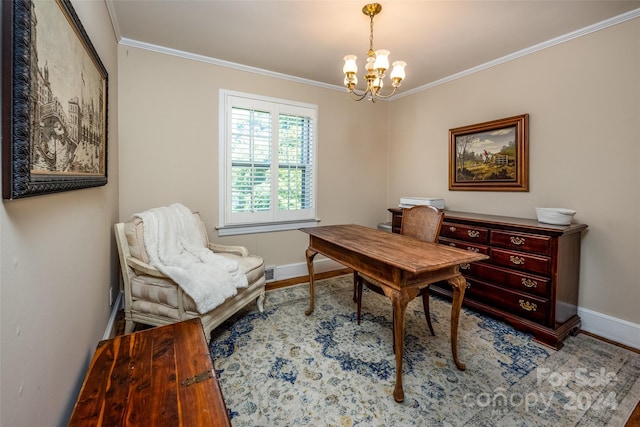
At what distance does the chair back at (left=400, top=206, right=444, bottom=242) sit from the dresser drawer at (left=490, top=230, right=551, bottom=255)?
726 mm

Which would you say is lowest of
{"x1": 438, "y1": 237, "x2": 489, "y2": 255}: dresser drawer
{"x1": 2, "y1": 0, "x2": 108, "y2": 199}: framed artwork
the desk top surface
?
{"x1": 438, "y1": 237, "x2": 489, "y2": 255}: dresser drawer

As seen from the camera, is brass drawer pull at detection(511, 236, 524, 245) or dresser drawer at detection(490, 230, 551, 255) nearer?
dresser drawer at detection(490, 230, 551, 255)

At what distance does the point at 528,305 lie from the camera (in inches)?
94.5

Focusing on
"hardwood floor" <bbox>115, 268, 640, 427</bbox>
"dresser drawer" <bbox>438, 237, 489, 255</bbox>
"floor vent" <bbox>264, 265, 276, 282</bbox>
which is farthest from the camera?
"floor vent" <bbox>264, 265, 276, 282</bbox>

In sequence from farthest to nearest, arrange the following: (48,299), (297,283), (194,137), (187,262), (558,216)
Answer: (297,283)
(194,137)
(558,216)
(187,262)
(48,299)

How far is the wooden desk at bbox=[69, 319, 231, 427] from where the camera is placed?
895mm

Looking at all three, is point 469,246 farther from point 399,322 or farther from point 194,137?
point 194,137

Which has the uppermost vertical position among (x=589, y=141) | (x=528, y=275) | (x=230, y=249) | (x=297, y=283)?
(x=589, y=141)

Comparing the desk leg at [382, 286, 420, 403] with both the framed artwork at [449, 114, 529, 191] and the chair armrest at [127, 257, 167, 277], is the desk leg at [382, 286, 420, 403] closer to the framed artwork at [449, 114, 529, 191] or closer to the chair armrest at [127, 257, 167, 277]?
the chair armrest at [127, 257, 167, 277]

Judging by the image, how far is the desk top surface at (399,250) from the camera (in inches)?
63.3

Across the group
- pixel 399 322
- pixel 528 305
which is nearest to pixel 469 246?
pixel 528 305

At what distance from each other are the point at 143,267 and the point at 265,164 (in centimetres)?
179

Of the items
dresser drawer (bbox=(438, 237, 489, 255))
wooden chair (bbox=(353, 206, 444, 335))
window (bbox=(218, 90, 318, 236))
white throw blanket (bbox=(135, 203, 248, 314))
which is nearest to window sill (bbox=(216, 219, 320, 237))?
window (bbox=(218, 90, 318, 236))

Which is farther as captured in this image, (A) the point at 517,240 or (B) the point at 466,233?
(B) the point at 466,233
